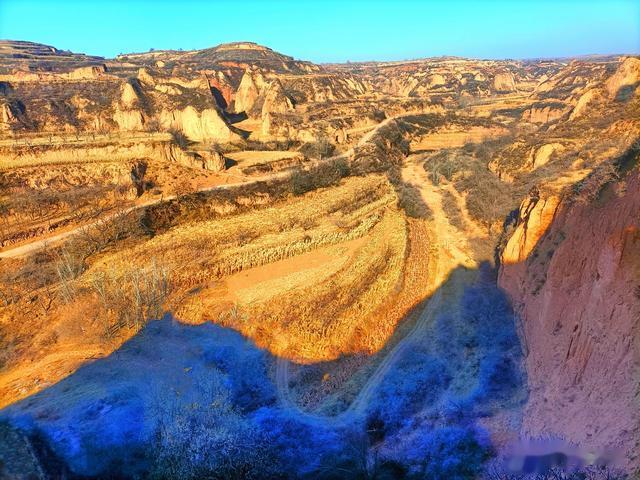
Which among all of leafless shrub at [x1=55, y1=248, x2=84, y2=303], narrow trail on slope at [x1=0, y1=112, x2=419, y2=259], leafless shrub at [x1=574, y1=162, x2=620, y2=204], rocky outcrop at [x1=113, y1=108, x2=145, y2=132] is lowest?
leafless shrub at [x1=55, y1=248, x2=84, y2=303]

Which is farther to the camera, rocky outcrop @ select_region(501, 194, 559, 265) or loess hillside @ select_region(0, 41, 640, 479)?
rocky outcrop @ select_region(501, 194, 559, 265)

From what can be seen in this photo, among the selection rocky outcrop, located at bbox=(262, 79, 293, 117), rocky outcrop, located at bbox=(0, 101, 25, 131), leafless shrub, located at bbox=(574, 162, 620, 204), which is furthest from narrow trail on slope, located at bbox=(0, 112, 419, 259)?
rocky outcrop, located at bbox=(0, 101, 25, 131)

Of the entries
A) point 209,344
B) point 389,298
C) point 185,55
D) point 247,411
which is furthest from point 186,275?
point 185,55

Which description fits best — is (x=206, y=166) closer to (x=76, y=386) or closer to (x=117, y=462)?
(x=76, y=386)

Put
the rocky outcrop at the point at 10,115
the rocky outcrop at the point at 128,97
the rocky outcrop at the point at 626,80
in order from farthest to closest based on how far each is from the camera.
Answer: the rocky outcrop at the point at 128,97
the rocky outcrop at the point at 626,80
the rocky outcrop at the point at 10,115

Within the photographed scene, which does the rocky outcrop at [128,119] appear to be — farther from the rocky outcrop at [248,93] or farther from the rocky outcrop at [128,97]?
the rocky outcrop at [248,93]

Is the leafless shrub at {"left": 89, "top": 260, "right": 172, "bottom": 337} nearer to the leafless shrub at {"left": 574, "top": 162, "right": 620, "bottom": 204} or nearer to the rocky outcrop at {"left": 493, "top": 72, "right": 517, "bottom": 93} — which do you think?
the leafless shrub at {"left": 574, "top": 162, "right": 620, "bottom": 204}

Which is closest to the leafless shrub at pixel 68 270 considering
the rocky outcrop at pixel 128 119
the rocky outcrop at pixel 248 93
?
the rocky outcrop at pixel 128 119
